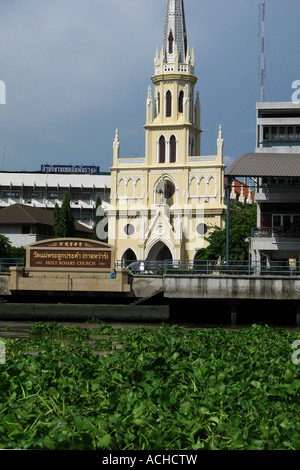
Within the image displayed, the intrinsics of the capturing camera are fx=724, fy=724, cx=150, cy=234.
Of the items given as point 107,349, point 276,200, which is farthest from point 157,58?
point 107,349

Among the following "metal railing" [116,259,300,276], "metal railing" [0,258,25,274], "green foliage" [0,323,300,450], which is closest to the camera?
"green foliage" [0,323,300,450]

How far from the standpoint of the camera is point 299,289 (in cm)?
3706

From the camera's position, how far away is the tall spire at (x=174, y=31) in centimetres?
9700

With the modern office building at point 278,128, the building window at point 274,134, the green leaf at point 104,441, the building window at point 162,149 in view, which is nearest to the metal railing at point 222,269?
the modern office building at point 278,128

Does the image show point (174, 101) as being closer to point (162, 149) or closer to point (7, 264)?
point (162, 149)

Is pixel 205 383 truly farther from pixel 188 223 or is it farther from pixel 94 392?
pixel 188 223

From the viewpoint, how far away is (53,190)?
402 feet

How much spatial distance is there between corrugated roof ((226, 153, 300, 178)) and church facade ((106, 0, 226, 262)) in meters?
33.8

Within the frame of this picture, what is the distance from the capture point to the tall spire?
97000 millimetres

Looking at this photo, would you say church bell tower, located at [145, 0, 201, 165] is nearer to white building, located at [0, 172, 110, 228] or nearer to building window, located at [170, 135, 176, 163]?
building window, located at [170, 135, 176, 163]

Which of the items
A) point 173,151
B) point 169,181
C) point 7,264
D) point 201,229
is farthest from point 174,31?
point 7,264

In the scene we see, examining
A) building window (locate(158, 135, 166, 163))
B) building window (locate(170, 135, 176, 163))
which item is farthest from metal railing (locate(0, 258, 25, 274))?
building window (locate(170, 135, 176, 163))

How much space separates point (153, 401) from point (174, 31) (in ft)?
298

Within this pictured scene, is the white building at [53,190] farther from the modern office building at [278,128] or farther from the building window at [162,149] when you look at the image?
the modern office building at [278,128]
